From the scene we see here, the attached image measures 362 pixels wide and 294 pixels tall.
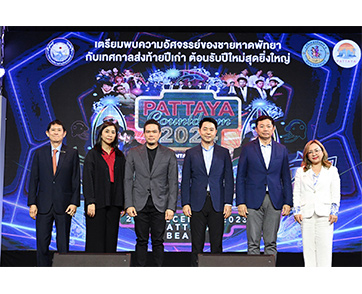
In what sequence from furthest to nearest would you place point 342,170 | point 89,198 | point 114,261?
point 342,170
point 89,198
point 114,261

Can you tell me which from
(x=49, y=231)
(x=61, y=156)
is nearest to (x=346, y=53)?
(x=61, y=156)

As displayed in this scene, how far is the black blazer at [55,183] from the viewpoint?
4.58m

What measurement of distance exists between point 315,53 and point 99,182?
3.14 meters

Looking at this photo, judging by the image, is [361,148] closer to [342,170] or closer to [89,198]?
[342,170]

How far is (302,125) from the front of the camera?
5.82 metres

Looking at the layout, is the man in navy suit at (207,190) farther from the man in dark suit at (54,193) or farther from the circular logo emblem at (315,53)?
the circular logo emblem at (315,53)

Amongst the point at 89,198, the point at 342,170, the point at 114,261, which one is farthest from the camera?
the point at 342,170

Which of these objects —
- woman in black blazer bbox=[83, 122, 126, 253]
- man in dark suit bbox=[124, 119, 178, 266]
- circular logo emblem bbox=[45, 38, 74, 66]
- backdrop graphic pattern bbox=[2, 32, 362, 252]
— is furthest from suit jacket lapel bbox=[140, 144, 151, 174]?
circular logo emblem bbox=[45, 38, 74, 66]

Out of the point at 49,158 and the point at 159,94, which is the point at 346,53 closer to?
the point at 159,94

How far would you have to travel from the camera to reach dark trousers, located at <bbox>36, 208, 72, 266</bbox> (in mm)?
4574

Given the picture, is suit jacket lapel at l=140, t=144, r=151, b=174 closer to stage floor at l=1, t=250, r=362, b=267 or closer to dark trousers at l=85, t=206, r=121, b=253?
dark trousers at l=85, t=206, r=121, b=253

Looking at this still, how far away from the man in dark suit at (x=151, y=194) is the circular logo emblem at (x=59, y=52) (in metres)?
2.00
